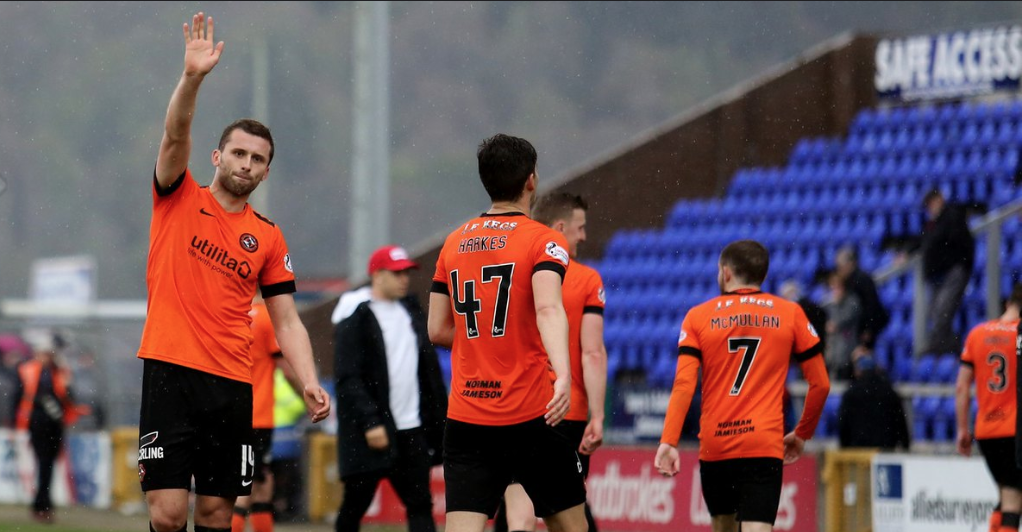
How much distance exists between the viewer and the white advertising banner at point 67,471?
1808 cm

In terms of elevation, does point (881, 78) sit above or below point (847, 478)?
above

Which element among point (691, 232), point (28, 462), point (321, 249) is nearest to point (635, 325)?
point (691, 232)

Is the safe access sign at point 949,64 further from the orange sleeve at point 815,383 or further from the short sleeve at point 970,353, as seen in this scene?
the orange sleeve at point 815,383

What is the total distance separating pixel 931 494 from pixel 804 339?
4.99 metres

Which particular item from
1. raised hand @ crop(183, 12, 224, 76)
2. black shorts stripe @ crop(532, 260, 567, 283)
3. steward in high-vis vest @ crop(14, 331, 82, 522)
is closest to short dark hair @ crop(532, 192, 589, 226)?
black shorts stripe @ crop(532, 260, 567, 283)

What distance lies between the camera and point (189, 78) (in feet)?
19.6

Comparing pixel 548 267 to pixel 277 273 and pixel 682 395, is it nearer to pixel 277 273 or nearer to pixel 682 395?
pixel 277 273

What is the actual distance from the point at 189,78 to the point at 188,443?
143 centimetres

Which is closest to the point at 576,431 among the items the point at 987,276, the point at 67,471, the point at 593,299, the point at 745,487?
the point at 593,299

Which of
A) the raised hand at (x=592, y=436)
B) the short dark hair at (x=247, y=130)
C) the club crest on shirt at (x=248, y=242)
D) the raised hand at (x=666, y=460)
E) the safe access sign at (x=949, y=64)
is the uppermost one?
the safe access sign at (x=949, y=64)

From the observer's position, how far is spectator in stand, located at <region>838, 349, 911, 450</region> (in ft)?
43.1

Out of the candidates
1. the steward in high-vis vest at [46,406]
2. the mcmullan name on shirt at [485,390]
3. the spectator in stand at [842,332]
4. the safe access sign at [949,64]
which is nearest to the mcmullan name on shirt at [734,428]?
the mcmullan name on shirt at [485,390]

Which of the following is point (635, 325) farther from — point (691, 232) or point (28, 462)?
point (28, 462)

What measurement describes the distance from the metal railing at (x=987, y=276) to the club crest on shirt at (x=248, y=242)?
34.9ft
